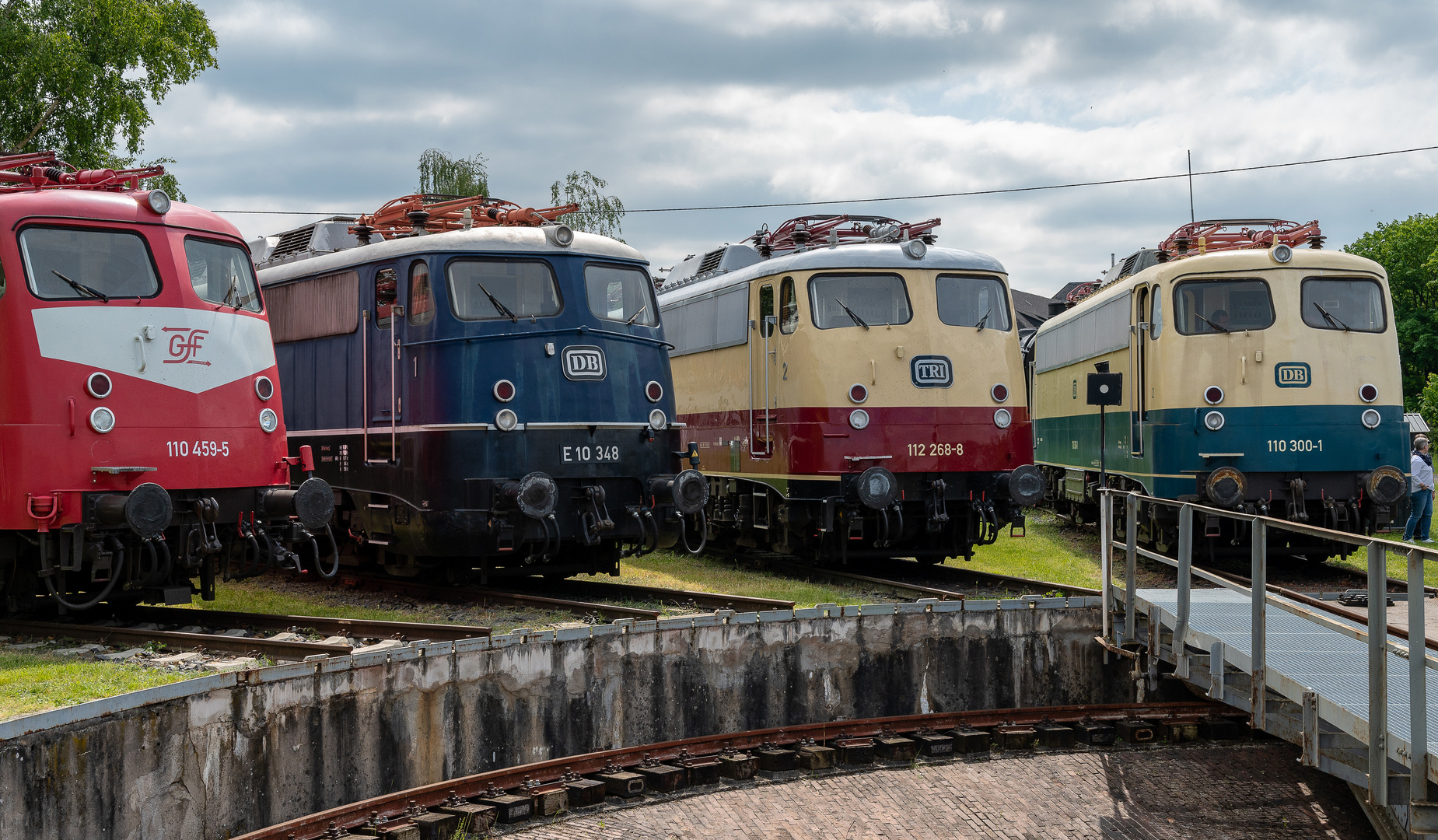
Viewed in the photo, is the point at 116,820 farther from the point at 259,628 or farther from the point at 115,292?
the point at 115,292

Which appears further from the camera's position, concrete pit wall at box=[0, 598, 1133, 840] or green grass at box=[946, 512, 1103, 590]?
green grass at box=[946, 512, 1103, 590]

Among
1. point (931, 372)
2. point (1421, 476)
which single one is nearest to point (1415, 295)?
point (1421, 476)

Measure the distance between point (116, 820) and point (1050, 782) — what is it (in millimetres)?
6001

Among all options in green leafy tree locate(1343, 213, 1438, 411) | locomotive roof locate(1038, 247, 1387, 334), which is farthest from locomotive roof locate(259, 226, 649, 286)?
green leafy tree locate(1343, 213, 1438, 411)

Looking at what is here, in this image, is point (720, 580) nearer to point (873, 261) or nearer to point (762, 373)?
point (762, 373)

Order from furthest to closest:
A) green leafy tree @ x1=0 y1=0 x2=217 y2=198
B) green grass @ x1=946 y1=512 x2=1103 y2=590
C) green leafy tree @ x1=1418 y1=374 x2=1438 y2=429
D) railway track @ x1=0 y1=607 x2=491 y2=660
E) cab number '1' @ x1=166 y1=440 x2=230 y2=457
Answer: green leafy tree @ x1=1418 y1=374 x2=1438 y2=429 → green leafy tree @ x1=0 y1=0 x2=217 y2=198 → green grass @ x1=946 y1=512 x2=1103 y2=590 → cab number '1' @ x1=166 y1=440 x2=230 y2=457 → railway track @ x1=0 y1=607 x2=491 y2=660

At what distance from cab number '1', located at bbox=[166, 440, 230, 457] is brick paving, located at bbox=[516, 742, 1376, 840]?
13.8 ft

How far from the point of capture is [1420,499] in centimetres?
1781

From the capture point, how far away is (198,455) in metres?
10.1

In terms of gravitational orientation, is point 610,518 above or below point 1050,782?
above

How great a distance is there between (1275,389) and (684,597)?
7.26m

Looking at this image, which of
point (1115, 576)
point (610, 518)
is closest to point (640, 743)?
point (610, 518)

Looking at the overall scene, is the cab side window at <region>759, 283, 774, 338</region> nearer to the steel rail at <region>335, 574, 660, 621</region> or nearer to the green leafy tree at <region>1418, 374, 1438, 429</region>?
the steel rail at <region>335, 574, 660, 621</region>

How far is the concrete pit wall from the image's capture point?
275 inches
